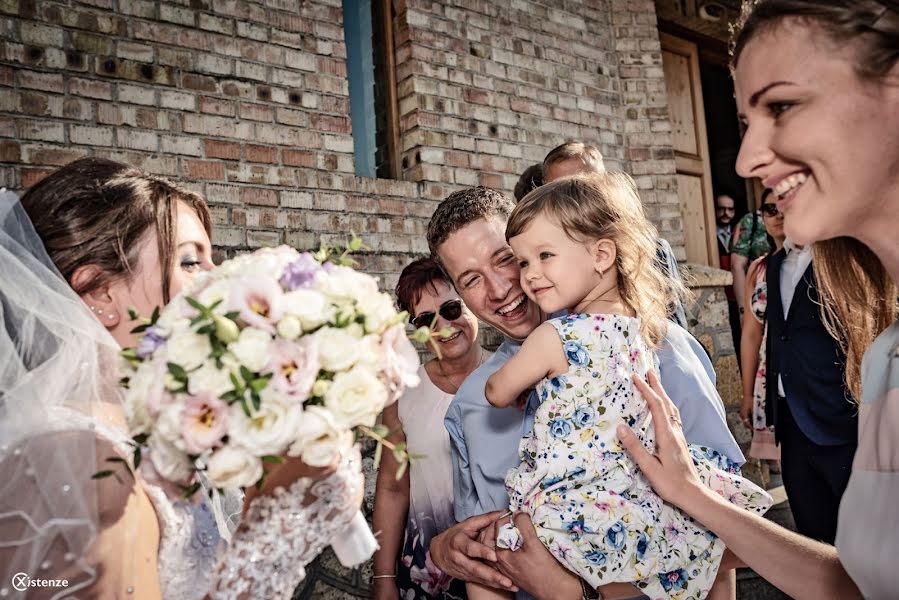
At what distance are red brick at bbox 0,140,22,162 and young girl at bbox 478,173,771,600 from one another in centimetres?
255

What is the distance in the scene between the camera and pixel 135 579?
1.49 meters

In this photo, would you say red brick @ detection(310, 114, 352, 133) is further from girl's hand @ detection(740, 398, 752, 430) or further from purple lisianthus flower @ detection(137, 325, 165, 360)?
purple lisianthus flower @ detection(137, 325, 165, 360)

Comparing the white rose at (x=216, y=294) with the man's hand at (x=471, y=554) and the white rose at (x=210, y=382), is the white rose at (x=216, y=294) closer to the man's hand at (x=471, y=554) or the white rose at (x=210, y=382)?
the white rose at (x=210, y=382)

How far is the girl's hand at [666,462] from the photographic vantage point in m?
1.85

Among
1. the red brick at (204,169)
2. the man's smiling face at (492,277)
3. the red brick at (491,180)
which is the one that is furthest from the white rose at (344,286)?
the red brick at (491,180)

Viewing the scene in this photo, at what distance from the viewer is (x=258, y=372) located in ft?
4.18

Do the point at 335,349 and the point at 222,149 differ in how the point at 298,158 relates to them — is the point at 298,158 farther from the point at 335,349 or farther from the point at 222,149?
the point at 335,349

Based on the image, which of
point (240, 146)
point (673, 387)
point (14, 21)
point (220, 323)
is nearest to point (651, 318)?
point (673, 387)

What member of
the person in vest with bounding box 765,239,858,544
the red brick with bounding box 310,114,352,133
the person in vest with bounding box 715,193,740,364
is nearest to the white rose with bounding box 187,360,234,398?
the person in vest with bounding box 765,239,858,544

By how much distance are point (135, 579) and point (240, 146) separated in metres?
2.97

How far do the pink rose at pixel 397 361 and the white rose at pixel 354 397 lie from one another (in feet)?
0.25

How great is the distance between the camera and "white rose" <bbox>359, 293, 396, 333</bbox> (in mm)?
1366

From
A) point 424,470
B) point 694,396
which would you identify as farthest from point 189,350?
point 424,470

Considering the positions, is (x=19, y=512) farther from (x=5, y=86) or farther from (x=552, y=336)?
(x=5, y=86)
